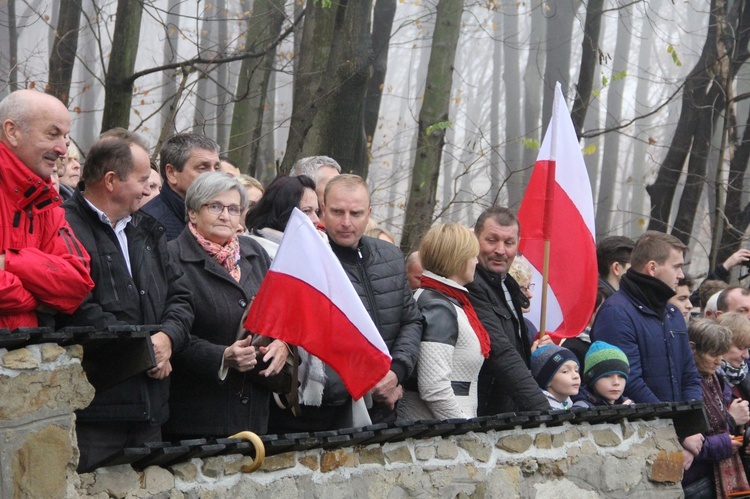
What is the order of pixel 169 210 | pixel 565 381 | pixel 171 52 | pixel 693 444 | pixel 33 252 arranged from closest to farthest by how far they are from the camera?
1. pixel 33 252
2. pixel 169 210
3. pixel 565 381
4. pixel 693 444
5. pixel 171 52

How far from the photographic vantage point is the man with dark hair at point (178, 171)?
5.72 metres

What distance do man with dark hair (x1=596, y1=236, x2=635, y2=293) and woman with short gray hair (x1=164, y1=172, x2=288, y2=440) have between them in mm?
3530

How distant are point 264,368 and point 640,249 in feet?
10.6

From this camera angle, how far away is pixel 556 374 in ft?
20.1

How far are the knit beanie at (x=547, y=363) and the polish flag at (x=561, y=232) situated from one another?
2.66 ft

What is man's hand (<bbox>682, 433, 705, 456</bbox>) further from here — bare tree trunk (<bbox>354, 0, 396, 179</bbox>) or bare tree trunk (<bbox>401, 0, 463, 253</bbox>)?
A: bare tree trunk (<bbox>354, 0, 396, 179</bbox>)

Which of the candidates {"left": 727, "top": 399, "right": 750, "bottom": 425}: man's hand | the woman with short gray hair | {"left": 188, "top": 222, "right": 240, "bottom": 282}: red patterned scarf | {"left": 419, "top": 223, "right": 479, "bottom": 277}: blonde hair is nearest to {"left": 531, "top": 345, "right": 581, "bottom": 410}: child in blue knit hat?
{"left": 419, "top": 223, "right": 479, "bottom": 277}: blonde hair

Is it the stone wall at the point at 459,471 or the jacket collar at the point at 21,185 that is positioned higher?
the jacket collar at the point at 21,185

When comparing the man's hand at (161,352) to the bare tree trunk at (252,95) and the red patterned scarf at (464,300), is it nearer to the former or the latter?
the red patterned scarf at (464,300)

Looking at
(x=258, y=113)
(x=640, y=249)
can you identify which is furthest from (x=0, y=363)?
(x=258, y=113)

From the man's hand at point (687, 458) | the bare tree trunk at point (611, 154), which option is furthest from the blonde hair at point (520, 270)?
the bare tree trunk at point (611, 154)

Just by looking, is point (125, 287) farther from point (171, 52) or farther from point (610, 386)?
point (171, 52)

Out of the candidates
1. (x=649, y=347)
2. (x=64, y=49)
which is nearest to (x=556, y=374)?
(x=649, y=347)

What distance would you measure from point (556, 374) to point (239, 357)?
2147 millimetres
